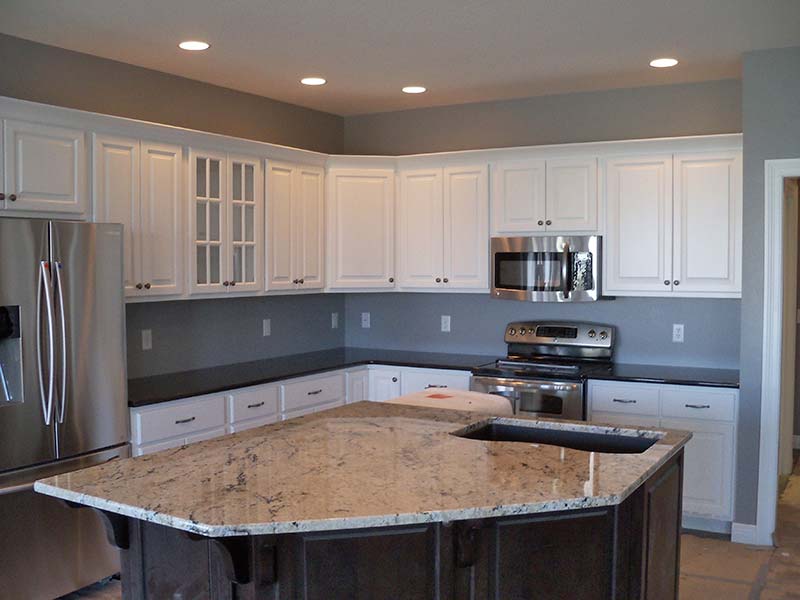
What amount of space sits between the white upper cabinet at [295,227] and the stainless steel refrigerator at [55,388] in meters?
1.38

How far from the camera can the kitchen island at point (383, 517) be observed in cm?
203

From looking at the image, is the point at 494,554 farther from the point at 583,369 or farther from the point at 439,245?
the point at 439,245

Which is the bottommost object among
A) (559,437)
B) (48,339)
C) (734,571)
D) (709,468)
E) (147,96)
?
(734,571)

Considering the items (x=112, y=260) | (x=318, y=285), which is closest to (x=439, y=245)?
(x=318, y=285)

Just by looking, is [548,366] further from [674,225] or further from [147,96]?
[147,96]

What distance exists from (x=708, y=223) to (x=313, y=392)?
8.21ft

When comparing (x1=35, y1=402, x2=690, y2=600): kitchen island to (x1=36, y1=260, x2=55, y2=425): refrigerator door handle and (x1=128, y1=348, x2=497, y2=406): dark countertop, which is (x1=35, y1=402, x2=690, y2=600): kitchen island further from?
(x1=128, y1=348, x2=497, y2=406): dark countertop

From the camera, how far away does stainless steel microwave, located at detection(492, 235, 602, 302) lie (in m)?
4.96

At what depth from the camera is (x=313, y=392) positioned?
16.5 feet

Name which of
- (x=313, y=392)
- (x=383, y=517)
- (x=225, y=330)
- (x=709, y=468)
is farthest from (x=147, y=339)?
(x=709, y=468)

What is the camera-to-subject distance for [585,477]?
7.69 feet

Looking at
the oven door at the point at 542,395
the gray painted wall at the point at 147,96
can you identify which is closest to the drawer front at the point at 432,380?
the oven door at the point at 542,395

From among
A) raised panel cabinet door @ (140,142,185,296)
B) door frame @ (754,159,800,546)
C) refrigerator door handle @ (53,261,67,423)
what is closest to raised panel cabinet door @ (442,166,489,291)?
door frame @ (754,159,800,546)

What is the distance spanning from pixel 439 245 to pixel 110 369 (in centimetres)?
242
